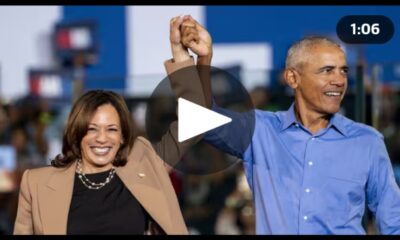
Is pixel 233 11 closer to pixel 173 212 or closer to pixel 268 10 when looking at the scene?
pixel 268 10

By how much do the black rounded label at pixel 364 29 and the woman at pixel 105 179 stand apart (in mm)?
755

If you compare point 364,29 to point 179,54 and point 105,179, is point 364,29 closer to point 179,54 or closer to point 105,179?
point 179,54

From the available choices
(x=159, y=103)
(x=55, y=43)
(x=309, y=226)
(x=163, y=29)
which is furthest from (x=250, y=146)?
(x=55, y=43)

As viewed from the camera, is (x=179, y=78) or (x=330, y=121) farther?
(x=330, y=121)

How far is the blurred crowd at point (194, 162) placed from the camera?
17.5ft

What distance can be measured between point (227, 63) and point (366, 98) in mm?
860

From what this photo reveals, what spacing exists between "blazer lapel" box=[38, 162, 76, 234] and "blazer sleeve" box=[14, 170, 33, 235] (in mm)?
46

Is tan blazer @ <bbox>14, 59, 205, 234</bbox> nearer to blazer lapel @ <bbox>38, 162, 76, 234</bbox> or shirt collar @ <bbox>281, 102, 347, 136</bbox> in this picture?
blazer lapel @ <bbox>38, 162, 76, 234</bbox>

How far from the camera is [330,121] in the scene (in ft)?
10.6

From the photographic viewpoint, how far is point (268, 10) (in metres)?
5.54

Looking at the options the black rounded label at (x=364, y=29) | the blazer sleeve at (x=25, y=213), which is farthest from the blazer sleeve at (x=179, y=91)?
the black rounded label at (x=364, y=29)

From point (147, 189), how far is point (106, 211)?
0.15 meters

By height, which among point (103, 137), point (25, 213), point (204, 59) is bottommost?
point (25, 213)

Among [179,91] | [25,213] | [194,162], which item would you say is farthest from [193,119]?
[194,162]
